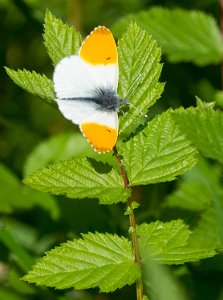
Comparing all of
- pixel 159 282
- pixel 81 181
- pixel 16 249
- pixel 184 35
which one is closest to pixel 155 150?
pixel 81 181

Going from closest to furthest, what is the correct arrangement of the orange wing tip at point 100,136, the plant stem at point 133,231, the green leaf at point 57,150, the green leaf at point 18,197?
the orange wing tip at point 100,136
the plant stem at point 133,231
the green leaf at point 18,197
the green leaf at point 57,150

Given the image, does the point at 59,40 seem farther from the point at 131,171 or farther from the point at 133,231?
the point at 133,231

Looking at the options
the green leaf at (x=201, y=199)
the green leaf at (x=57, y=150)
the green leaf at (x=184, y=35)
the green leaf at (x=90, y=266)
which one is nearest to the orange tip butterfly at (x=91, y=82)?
the green leaf at (x=90, y=266)

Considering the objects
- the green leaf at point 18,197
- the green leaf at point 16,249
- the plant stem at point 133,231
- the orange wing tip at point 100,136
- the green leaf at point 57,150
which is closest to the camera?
the orange wing tip at point 100,136

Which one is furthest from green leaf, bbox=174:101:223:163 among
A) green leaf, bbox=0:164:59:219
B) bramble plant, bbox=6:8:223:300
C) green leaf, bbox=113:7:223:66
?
green leaf, bbox=0:164:59:219

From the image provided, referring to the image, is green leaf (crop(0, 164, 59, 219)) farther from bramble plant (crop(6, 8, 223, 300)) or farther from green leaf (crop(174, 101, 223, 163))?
green leaf (crop(174, 101, 223, 163))

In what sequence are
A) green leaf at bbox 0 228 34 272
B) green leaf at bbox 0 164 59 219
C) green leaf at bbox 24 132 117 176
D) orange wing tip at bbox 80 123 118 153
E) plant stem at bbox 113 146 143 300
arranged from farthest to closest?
1. green leaf at bbox 24 132 117 176
2. green leaf at bbox 0 164 59 219
3. green leaf at bbox 0 228 34 272
4. plant stem at bbox 113 146 143 300
5. orange wing tip at bbox 80 123 118 153

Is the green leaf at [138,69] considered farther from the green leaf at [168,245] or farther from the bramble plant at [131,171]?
the green leaf at [168,245]
